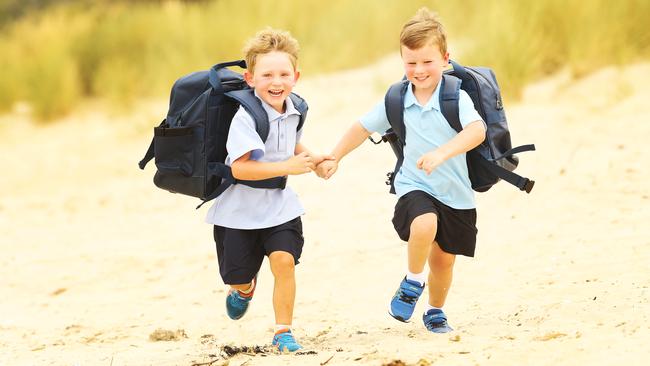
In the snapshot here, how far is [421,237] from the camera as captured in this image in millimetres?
4258

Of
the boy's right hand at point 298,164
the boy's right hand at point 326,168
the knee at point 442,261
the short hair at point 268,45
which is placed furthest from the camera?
the knee at point 442,261

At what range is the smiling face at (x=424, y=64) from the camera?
422 centimetres

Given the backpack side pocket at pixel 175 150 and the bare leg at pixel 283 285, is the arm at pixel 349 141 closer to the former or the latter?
the bare leg at pixel 283 285

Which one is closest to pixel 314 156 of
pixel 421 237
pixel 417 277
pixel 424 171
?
pixel 424 171

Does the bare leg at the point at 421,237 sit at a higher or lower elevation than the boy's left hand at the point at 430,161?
lower

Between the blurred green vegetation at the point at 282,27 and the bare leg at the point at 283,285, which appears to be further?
the blurred green vegetation at the point at 282,27

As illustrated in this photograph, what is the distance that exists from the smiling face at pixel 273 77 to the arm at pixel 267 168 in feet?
0.92

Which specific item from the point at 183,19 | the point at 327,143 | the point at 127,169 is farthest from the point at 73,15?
the point at 327,143

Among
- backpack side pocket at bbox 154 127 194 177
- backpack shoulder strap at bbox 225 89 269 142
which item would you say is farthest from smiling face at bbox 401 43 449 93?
backpack side pocket at bbox 154 127 194 177

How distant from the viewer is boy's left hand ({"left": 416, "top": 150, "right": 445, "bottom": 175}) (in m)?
4.00

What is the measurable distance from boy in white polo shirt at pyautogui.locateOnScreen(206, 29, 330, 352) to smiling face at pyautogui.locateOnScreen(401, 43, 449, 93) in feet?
1.65

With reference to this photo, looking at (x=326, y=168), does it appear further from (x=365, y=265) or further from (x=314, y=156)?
(x=365, y=265)

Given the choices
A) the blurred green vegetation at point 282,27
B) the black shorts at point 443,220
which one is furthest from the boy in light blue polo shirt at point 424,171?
the blurred green vegetation at point 282,27

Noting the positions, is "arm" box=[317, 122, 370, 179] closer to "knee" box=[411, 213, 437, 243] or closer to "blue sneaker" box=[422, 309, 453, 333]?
"knee" box=[411, 213, 437, 243]
